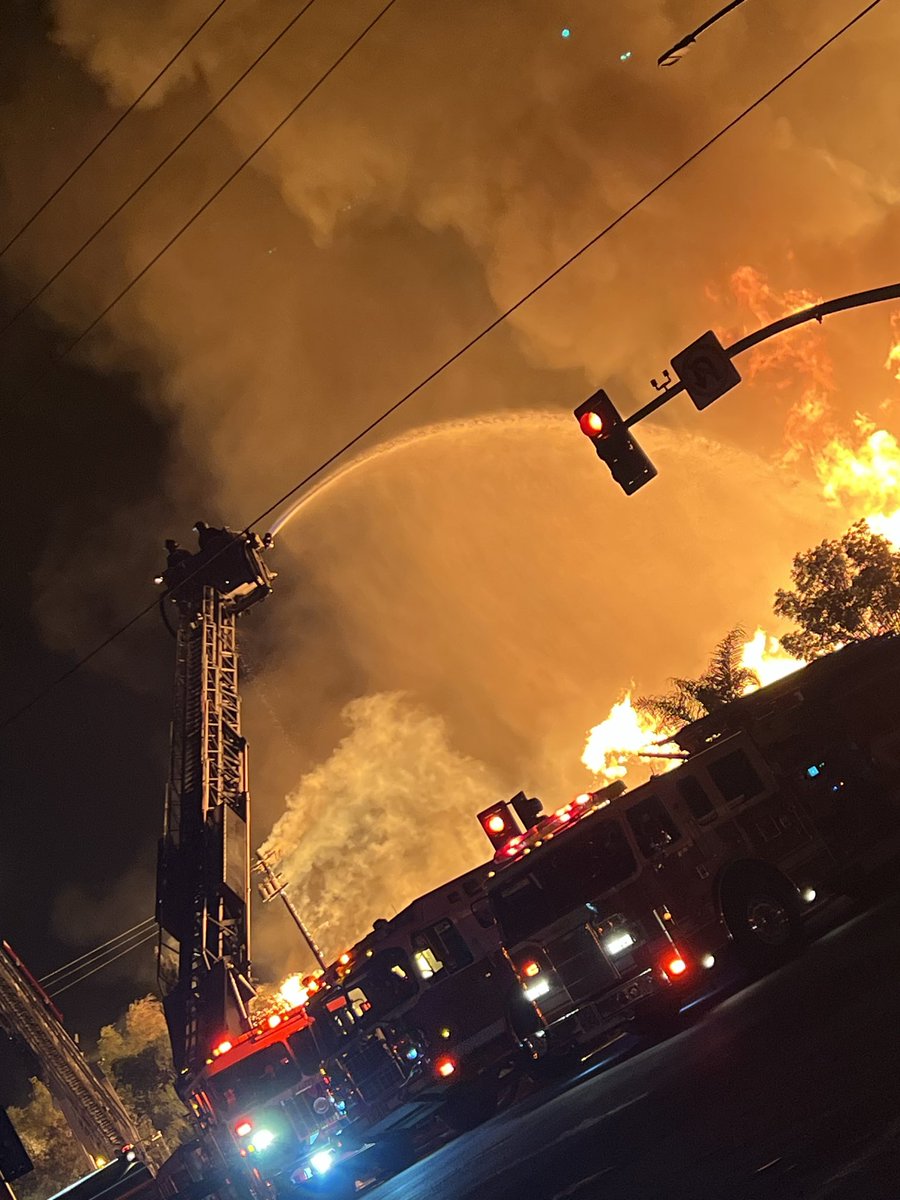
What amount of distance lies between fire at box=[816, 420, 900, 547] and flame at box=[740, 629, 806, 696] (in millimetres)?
7816

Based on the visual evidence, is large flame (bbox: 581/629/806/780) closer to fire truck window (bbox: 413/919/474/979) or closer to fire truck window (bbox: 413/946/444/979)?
fire truck window (bbox: 413/919/474/979)

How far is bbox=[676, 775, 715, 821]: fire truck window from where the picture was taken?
1305 centimetres

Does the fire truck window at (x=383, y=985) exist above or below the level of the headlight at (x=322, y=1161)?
above

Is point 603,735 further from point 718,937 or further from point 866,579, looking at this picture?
point 718,937

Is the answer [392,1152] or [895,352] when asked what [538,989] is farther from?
[895,352]

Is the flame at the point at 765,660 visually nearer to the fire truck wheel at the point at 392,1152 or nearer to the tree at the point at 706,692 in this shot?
the tree at the point at 706,692

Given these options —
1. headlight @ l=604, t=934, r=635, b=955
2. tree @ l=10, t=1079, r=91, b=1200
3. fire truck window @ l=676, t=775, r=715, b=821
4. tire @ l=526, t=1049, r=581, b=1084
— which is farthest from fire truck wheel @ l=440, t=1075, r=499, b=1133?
tree @ l=10, t=1079, r=91, b=1200

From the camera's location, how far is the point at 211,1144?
16.0 meters

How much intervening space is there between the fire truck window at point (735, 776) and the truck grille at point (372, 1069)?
6.34 meters

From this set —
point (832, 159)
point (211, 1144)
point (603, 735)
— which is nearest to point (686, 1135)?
point (211, 1144)

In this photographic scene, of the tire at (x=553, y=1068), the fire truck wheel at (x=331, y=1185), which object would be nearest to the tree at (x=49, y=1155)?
the fire truck wheel at (x=331, y=1185)

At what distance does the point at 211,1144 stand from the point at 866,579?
3036cm

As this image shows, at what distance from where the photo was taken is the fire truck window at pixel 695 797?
42.8 ft

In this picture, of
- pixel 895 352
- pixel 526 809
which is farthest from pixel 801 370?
pixel 526 809
